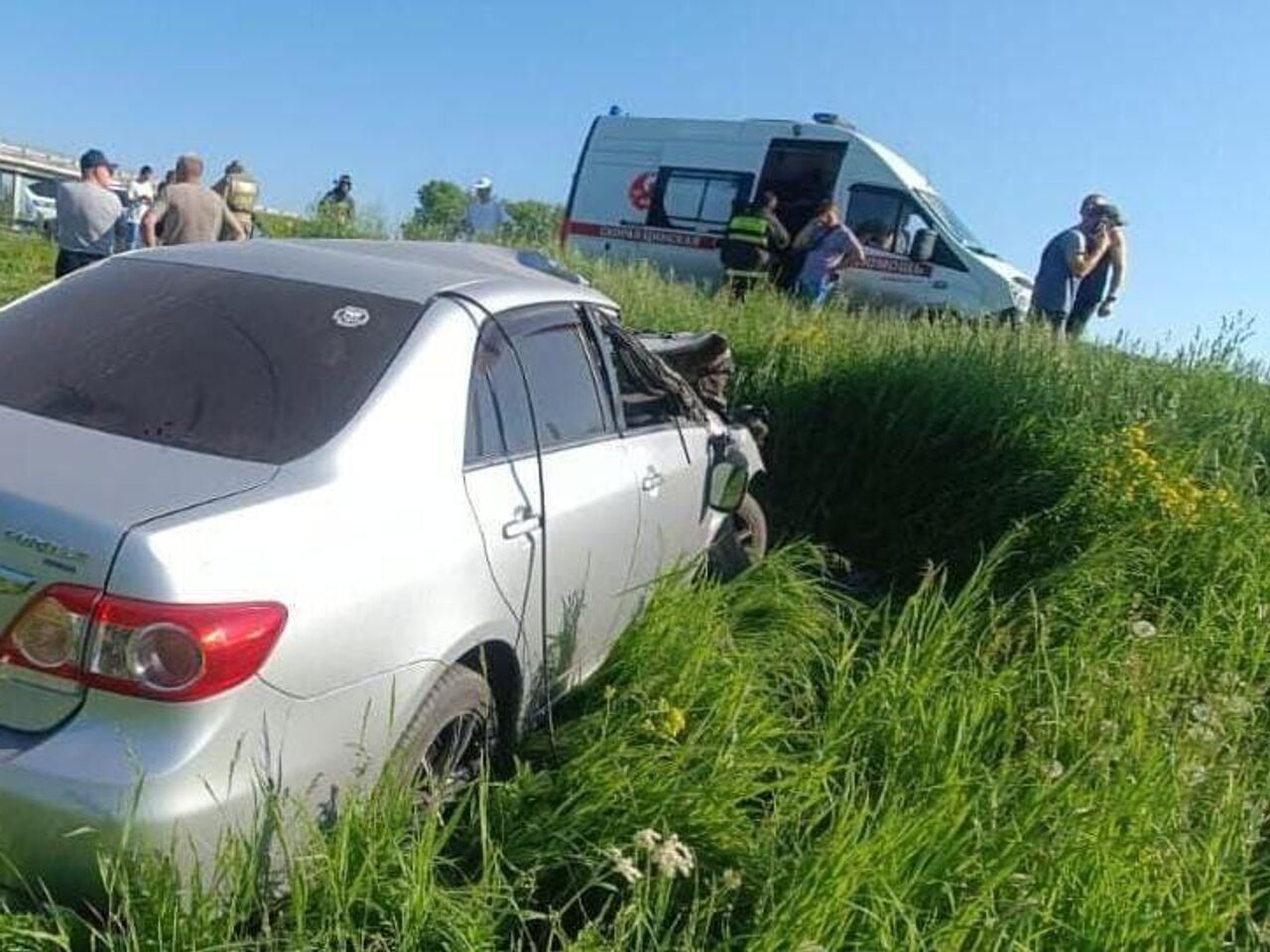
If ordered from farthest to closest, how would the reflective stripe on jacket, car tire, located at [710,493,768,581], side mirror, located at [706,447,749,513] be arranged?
the reflective stripe on jacket
car tire, located at [710,493,768,581]
side mirror, located at [706,447,749,513]

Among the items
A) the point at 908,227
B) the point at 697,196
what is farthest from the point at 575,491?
the point at 697,196

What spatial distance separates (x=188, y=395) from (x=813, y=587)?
8.75 ft

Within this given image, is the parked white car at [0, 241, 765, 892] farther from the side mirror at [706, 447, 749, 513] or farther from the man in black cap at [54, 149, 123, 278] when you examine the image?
the man in black cap at [54, 149, 123, 278]

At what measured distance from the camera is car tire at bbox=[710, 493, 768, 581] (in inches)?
174

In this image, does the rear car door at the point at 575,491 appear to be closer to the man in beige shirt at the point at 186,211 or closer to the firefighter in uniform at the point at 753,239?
the man in beige shirt at the point at 186,211

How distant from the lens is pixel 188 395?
244 centimetres

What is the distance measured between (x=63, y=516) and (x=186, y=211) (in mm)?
7338

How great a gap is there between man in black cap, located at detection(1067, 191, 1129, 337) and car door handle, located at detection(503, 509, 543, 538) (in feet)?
27.6

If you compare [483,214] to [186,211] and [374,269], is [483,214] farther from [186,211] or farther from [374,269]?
[374,269]

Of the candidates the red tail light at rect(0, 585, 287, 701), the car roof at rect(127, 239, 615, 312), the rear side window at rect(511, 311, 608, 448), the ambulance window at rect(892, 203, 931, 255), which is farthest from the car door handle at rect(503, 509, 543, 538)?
the ambulance window at rect(892, 203, 931, 255)

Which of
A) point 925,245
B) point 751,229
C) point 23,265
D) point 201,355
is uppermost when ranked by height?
point 925,245

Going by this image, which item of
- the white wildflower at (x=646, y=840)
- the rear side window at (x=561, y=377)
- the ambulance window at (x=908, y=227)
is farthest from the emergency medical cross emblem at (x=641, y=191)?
the white wildflower at (x=646, y=840)

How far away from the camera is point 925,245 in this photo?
1342 cm

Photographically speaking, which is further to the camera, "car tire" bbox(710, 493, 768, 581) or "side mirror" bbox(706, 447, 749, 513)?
"car tire" bbox(710, 493, 768, 581)
